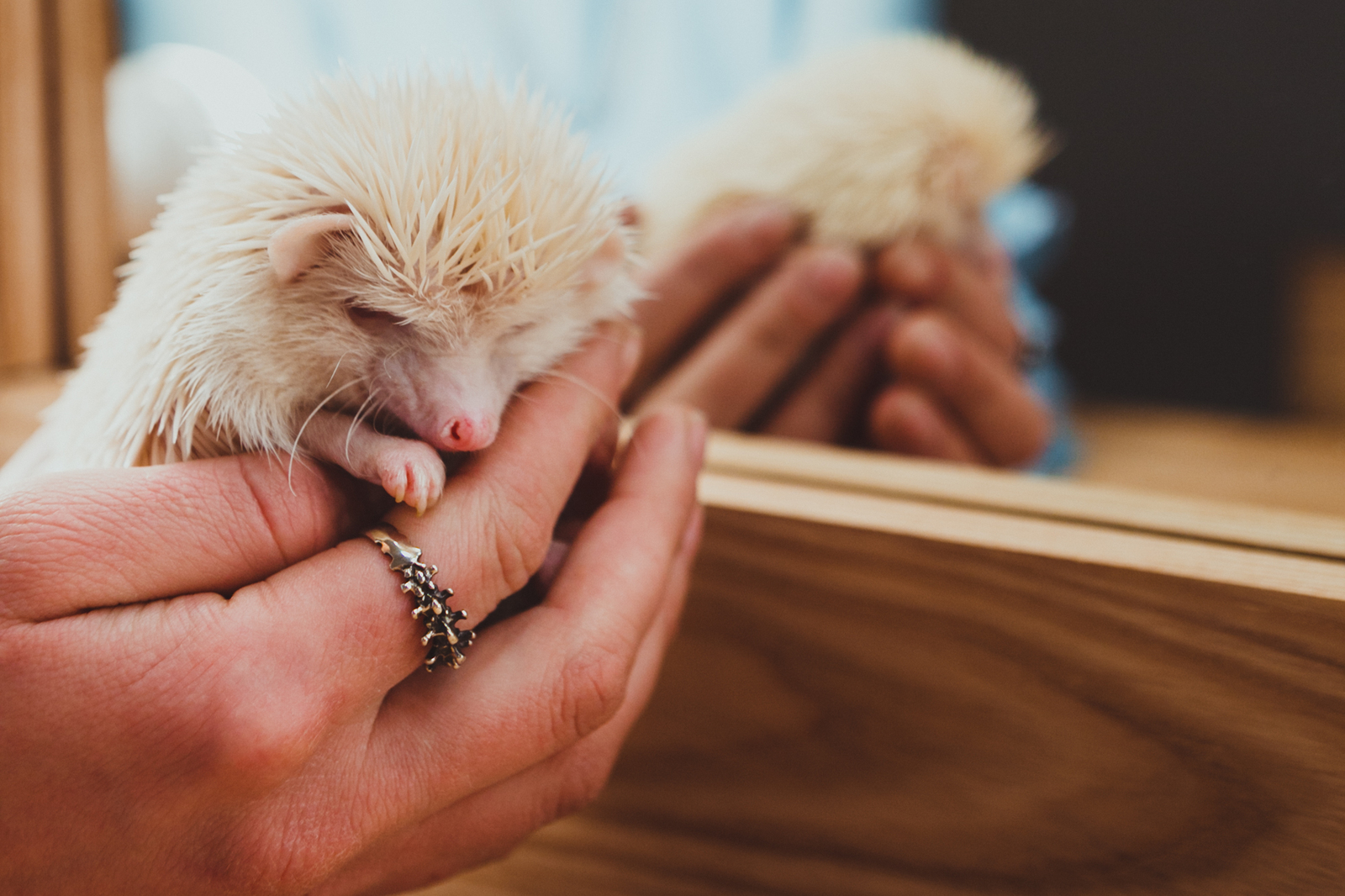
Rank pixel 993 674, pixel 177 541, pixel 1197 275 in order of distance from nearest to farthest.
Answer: pixel 177 541 → pixel 993 674 → pixel 1197 275

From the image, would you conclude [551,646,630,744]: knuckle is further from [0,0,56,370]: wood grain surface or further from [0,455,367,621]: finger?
[0,0,56,370]: wood grain surface

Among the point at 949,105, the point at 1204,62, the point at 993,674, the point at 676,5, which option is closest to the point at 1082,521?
the point at 993,674

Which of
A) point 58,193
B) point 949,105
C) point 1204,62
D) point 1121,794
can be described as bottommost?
point 1121,794

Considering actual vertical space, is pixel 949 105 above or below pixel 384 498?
above

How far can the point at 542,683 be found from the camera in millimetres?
593

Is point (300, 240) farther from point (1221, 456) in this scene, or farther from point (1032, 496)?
point (1221, 456)

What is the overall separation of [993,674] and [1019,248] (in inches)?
54.9

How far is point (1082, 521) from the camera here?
787mm

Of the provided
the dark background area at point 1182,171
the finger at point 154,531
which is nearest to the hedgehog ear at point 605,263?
the finger at point 154,531

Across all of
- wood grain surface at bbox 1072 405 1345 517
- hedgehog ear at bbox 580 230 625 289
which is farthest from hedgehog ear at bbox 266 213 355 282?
wood grain surface at bbox 1072 405 1345 517

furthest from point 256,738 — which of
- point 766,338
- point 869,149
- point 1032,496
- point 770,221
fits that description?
point 869,149

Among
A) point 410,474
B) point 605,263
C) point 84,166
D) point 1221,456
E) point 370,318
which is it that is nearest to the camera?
point 410,474

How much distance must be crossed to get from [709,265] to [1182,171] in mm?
1514

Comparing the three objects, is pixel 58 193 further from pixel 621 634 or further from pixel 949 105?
pixel 949 105
